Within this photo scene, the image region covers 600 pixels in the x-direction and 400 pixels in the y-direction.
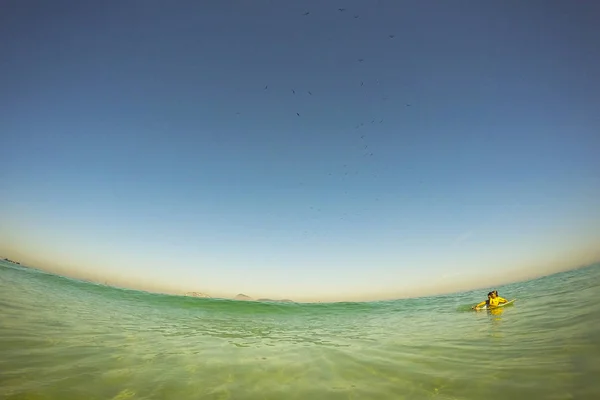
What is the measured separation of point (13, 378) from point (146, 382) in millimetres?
2167

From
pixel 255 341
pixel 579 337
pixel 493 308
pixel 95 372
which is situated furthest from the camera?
pixel 493 308

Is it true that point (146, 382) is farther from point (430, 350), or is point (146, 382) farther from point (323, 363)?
point (430, 350)

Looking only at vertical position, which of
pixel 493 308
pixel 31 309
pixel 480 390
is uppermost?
pixel 480 390

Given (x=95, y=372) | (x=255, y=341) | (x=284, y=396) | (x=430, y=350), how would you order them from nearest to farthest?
(x=284, y=396)
(x=95, y=372)
(x=430, y=350)
(x=255, y=341)

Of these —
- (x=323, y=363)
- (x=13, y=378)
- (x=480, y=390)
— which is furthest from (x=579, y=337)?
(x=13, y=378)

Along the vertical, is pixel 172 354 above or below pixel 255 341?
above

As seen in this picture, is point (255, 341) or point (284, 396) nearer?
point (284, 396)

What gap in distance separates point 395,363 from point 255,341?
202 inches

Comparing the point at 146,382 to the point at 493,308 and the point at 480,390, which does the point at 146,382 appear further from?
the point at 493,308

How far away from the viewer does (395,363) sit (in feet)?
21.2

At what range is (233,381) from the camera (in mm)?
5418

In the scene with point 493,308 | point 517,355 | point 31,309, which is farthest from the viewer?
point 493,308

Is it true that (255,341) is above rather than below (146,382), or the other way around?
below

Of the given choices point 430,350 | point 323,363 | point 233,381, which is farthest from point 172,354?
point 430,350
